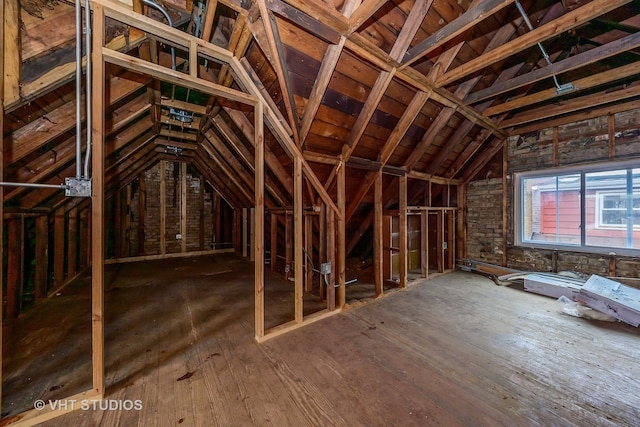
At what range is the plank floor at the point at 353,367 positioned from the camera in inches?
55.8

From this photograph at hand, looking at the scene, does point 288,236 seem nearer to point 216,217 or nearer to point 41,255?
point 41,255

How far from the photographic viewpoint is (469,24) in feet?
5.68

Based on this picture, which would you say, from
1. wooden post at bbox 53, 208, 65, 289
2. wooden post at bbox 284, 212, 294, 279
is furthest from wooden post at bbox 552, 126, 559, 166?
wooden post at bbox 53, 208, 65, 289

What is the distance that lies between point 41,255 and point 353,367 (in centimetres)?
411

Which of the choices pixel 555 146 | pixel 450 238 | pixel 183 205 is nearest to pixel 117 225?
pixel 183 205

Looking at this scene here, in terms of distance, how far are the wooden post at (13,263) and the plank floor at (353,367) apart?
0.68 ft

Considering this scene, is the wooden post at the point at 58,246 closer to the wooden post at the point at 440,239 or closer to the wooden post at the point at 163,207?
the wooden post at the point at 163,207

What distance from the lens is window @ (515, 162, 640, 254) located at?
3.30 metres

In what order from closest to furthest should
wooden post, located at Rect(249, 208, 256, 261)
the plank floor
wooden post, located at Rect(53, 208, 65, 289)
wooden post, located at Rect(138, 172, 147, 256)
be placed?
the plank floor, wooden post, located at Rect(53, 208, 65, 289), wooden post, located at Rect(249, 208, 256, 261), wooden post, located at Rect(138, 172, 147, 256)

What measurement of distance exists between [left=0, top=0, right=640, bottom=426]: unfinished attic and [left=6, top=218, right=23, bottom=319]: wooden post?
0.02 meters

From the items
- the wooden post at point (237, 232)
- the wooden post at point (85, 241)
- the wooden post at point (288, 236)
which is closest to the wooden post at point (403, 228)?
the wooden post at point (288, 236)

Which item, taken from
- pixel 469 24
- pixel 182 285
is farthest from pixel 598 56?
pixel 182 285

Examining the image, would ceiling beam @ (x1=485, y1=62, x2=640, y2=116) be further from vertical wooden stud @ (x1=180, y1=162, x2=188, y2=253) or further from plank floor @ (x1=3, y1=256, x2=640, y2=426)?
vertical wooden stud @ (x1=180, y1=162, x2=188, y2=253)

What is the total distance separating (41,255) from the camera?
303 cm
